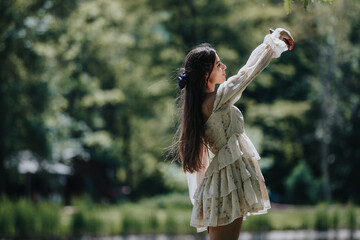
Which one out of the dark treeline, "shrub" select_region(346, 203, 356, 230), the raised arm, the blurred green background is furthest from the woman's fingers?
the dark treeline

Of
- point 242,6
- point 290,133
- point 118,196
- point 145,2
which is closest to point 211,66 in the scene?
point 242,6

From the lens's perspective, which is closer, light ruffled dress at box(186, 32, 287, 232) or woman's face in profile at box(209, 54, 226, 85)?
light ruffled dress at box(186, 32, 287, 232)

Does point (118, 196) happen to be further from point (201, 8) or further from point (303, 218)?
point (303, 218)

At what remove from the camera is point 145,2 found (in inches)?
856

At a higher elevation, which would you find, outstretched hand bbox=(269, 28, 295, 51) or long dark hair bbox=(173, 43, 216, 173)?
outstretched hand bbox=(269, 28, 295, 51)

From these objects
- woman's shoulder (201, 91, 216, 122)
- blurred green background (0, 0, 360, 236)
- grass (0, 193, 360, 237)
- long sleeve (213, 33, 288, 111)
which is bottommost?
grass (0, 193, 360, 237)

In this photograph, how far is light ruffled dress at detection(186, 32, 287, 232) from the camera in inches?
119

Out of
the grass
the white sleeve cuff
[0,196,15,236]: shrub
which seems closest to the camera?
the white sleeve cuff

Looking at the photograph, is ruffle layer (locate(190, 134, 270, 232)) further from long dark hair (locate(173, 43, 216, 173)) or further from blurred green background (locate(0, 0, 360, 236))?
blurred green background (locate(0, 0, 360, 236))

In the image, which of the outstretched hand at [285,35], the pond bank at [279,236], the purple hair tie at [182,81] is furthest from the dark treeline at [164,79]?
the outstretched hand at [285,35]

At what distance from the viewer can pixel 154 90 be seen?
2005cm

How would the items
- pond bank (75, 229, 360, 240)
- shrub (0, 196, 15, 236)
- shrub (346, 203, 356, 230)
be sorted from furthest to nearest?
1. shrub (346, 203, 356, 230)
2. pond bank (75, 229, 360, 240)
3. shrub (0, 196, 15, 236)

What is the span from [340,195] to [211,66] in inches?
978

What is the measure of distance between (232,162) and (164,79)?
13249 millimetres
